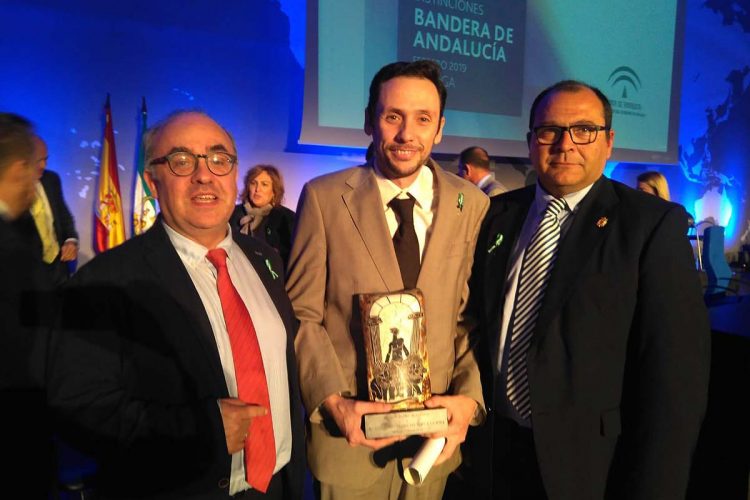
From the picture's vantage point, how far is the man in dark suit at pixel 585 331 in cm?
140

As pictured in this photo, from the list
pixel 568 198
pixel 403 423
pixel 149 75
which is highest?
pixel 149 75

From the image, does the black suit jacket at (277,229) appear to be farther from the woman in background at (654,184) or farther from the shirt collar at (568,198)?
the woman in background at (654,184)

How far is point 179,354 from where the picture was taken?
1.21 meters

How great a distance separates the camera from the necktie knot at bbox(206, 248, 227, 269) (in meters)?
1.36

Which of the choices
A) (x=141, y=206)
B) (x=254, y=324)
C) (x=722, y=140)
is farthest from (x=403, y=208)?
(x=722, y=140)

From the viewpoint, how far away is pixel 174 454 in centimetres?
119

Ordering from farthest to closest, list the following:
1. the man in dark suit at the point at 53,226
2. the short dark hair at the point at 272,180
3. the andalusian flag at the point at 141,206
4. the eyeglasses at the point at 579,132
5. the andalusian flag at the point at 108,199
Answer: the andalusian flag at the point at 141,206 < the andalusian flag at the point at 108,199 < the short dark hair at the point at 272,180 < the man in dark suit at the point at 53,226 < the eyeglasses at the point at 579,132

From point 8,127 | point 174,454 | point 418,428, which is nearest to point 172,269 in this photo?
point 174,454

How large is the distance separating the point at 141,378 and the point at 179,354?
0.39ft

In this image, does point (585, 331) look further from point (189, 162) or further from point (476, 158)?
point (476, 158)

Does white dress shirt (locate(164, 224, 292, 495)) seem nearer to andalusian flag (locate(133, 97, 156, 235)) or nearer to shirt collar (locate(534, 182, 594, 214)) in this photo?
shirt collar (locate(534, 182, 594, 214))

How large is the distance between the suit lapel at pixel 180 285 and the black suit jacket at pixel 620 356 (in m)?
0.99

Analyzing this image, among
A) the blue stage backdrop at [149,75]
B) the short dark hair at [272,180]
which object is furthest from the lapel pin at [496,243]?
the blue stage backdrop at [149,75]

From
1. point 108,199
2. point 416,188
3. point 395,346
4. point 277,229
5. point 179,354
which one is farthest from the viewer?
point 108,199
